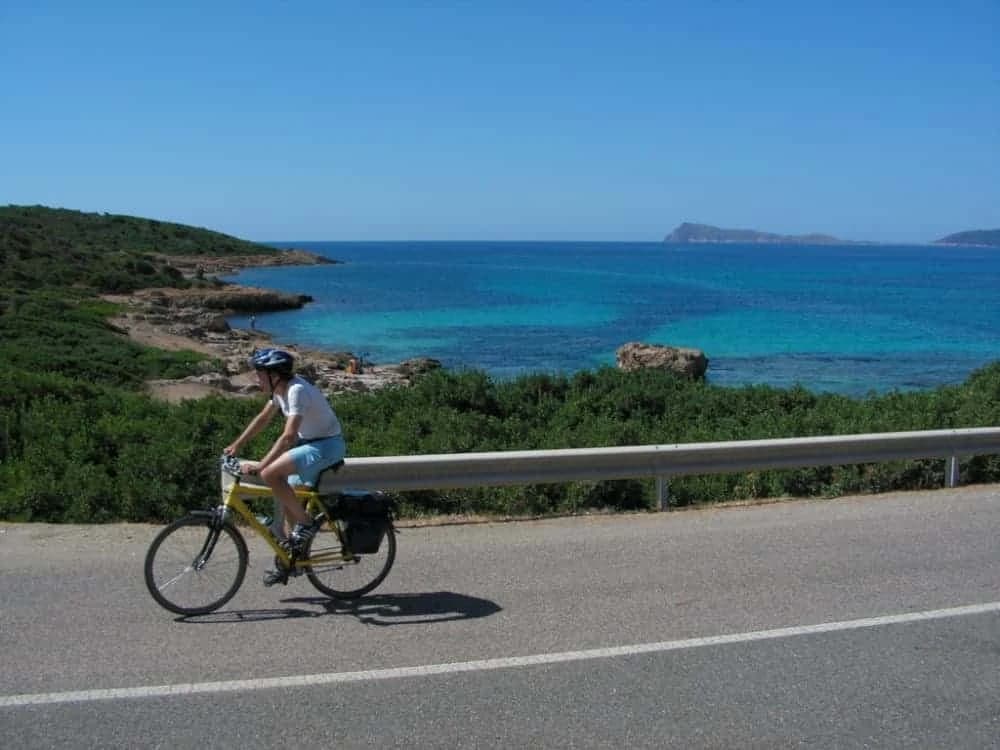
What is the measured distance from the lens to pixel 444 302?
84938 millimetres

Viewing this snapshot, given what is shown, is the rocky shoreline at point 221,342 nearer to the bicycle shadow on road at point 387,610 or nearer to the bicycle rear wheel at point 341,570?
the bicycle rear wheel at point 341,570

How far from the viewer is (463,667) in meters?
5.30

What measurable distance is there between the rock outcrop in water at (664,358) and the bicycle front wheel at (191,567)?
24706 mm

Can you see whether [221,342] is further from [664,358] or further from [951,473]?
[951,473]

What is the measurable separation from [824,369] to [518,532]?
36.7 metres

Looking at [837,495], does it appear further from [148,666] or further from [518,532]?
[148,666]

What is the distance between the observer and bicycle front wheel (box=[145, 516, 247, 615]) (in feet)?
20.1

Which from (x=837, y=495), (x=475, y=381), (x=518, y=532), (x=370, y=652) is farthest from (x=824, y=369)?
(x=370, y=652)

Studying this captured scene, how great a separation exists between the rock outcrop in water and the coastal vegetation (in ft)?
44.6

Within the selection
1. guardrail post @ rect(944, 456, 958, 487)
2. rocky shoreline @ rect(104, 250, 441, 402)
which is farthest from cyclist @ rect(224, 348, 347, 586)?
rocky shoreline @ rect(104, 250, 441, 402)

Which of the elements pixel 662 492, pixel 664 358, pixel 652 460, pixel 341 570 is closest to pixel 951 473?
pixel 662 492

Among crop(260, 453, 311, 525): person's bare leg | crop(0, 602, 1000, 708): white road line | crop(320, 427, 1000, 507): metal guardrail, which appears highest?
crop(260, 453, 311, 525): person's bare leg

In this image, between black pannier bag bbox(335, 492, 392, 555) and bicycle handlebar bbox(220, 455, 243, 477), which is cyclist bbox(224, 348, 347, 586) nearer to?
bicycle handlebar bbox(220, 455, 243, 477)

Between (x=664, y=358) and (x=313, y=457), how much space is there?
25.5 m
